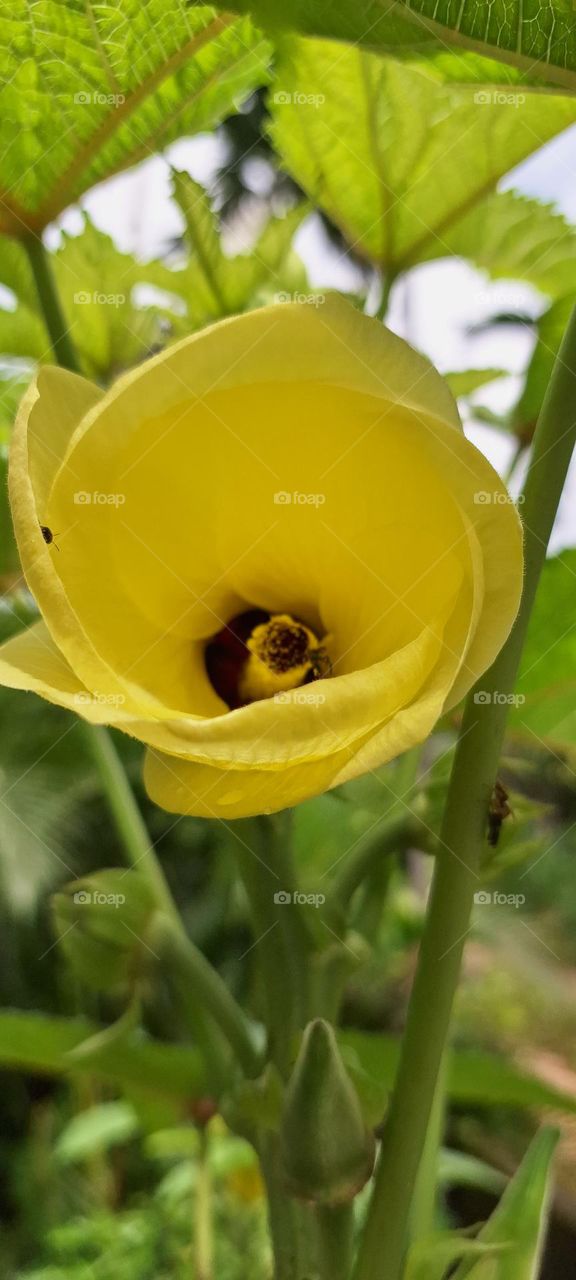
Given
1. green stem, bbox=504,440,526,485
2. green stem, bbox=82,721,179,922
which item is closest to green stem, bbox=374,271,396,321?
green stem, bbox=504,440,526,485

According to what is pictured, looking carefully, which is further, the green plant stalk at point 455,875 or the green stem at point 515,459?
the green stem at point 515,459

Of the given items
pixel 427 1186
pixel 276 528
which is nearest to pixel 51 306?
pixel 276 528

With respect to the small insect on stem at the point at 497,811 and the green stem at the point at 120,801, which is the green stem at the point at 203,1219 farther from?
the small insect on stem at the point at 497,811

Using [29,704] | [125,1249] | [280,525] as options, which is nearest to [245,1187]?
[125,1249]

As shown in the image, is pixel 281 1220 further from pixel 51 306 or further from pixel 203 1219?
pixel 51 306

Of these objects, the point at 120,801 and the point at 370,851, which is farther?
the point at 120,801

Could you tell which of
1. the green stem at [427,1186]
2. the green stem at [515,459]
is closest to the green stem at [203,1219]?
the green stem at [427,1186]

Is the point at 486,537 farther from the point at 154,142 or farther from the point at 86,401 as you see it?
the point at 154,142
